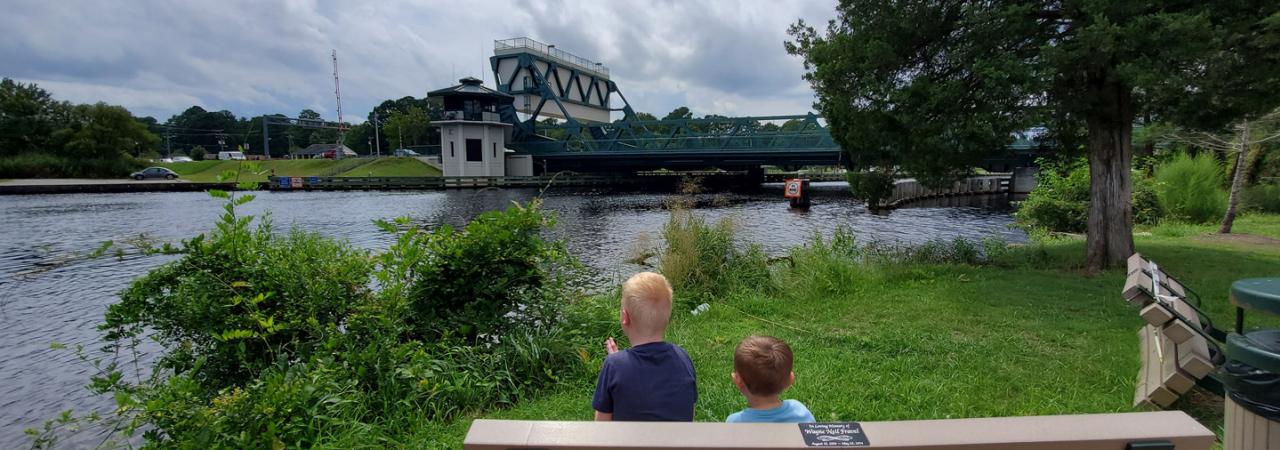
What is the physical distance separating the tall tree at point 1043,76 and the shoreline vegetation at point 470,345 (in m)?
2.40

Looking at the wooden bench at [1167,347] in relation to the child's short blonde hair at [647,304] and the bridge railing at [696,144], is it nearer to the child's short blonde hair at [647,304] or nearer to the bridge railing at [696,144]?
the child's short blonde hair at [647,304]

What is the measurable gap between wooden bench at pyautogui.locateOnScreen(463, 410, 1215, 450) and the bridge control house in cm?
6100

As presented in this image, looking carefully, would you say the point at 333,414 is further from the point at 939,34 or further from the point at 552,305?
the point at 939,34

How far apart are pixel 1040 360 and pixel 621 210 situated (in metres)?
26.9

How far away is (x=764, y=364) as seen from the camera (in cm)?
237

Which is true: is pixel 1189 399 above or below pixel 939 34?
below

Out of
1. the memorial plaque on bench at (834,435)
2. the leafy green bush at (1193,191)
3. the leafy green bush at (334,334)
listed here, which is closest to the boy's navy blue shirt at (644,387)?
the memorial plaque on bench at (834,435)

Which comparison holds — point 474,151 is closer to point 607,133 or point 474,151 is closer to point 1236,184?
point 607,133

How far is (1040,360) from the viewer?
16.3 feet

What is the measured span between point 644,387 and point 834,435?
3.49ft

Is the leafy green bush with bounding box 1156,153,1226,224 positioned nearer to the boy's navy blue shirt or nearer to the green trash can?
the green trash can

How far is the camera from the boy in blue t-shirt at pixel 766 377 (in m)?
2.37

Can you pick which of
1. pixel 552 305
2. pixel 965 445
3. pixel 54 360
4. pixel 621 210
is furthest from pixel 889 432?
pixel 621 210

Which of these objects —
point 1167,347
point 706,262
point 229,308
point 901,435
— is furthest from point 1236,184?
point 229,308
